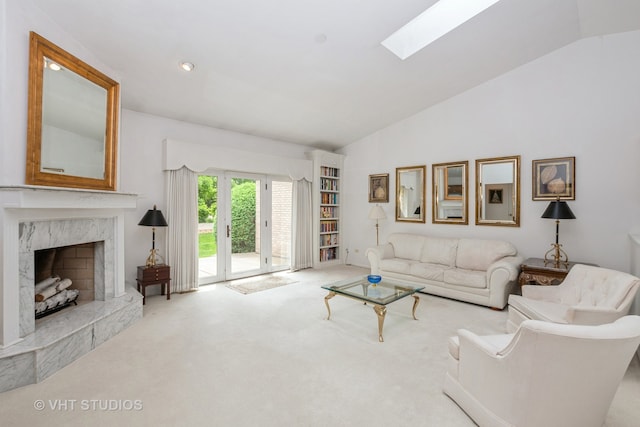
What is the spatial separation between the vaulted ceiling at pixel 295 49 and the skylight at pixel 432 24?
0.10m

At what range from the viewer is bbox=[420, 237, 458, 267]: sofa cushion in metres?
4.75

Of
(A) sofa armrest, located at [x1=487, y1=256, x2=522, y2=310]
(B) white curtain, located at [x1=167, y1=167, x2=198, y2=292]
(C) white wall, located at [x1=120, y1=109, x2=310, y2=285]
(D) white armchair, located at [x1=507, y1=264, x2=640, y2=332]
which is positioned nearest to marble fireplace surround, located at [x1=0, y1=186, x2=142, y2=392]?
(C) white wall, located at [x1=120, y1=109, x2=310, y2=285]

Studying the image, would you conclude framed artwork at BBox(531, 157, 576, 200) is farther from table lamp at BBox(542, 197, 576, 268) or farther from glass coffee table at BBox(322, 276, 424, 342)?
glass coffee table at BBox(322, 276, 424, 342)

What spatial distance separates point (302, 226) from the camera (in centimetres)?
621

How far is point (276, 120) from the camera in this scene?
511cm

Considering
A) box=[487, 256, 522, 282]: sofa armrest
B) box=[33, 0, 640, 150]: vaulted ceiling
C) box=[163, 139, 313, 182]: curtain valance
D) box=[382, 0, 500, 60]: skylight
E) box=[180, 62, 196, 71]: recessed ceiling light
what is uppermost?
box=[382, 0, 500, 60]: skylight

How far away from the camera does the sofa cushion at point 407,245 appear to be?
16.9 ft

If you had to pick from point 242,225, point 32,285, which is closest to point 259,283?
point 242,225

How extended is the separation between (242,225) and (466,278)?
3.81 meters

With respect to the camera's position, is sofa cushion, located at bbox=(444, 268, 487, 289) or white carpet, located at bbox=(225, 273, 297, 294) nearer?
sofa cushion, located at bbox=(444, 268, 487, 289)

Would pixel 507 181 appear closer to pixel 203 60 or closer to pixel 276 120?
pixel 276 120

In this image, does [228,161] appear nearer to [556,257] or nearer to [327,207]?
[327,207]

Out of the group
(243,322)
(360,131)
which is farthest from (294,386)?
(360,131)

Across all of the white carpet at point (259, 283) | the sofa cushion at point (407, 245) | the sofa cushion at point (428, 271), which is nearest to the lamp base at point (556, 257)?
the sofa cushion at point (428, 271)
